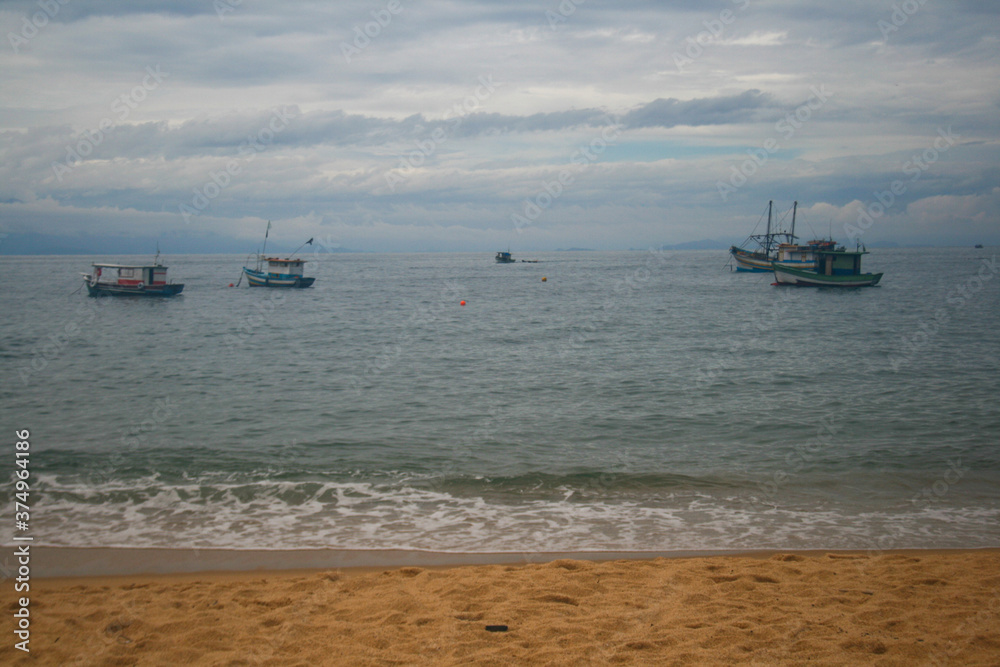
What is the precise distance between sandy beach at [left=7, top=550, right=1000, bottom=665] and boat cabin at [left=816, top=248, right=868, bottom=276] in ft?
221

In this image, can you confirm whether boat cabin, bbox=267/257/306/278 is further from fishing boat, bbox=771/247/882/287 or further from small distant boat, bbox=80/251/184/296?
fishing boat, bbox=771/247/882/287

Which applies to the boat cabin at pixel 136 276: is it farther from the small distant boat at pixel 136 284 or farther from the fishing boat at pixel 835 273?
the fishing boat at pixel 835 273

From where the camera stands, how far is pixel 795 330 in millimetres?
36562

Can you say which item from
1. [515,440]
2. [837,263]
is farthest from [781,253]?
[515,440]

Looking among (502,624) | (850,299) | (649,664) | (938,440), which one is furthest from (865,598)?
(850,299)

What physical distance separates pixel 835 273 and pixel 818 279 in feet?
7.55

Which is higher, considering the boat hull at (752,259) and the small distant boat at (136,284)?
the boat hull at (752,259)

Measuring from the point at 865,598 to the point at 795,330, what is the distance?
3282 cm

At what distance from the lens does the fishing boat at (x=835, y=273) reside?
67125 millimetres

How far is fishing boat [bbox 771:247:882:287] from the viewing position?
67.1 metres

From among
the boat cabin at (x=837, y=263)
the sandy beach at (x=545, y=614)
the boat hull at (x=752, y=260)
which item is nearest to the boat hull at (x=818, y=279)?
the boat cabin at (x=837, y=263)

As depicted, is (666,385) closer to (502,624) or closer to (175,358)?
(502,624)

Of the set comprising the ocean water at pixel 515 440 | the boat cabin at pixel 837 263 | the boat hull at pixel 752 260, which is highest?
the boat hull at pixel 752 260

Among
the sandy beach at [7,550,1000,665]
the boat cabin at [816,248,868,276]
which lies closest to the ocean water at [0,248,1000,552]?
the sandy beach at [7,550,1000,665]
